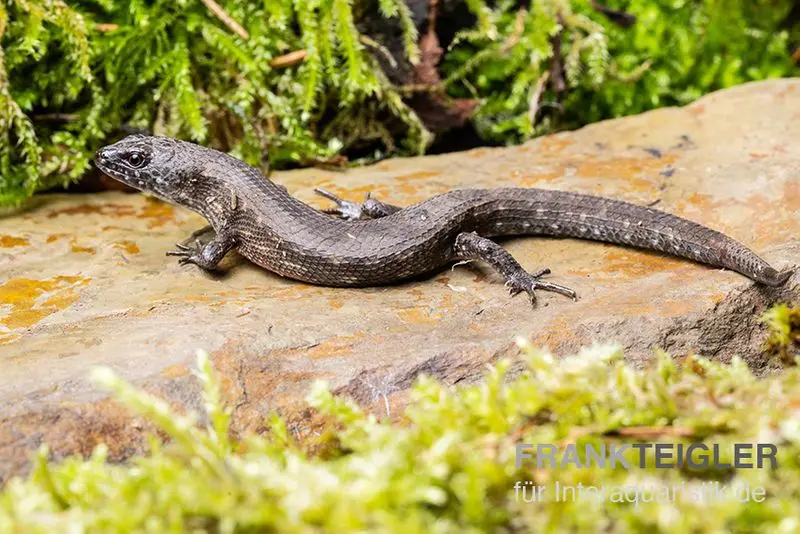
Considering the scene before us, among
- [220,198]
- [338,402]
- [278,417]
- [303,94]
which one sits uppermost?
[303,94]

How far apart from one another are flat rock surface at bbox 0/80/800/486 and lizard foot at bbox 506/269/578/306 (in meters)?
0.06

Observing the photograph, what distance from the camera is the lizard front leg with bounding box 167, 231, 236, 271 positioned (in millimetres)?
4648

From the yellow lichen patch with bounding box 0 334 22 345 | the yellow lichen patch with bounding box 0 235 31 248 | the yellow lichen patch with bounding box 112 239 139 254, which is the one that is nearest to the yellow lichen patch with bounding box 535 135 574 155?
the yellow lichen patch with bounding box 112 239 139 254

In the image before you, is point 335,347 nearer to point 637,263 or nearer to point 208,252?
point 208,252

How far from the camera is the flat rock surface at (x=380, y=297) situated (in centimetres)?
323

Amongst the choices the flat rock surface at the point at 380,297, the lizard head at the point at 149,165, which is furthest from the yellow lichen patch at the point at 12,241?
the lizard head at the point at 149,165

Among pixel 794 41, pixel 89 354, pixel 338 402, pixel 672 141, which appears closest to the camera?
A: pixel 338 402

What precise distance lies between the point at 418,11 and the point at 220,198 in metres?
2.94

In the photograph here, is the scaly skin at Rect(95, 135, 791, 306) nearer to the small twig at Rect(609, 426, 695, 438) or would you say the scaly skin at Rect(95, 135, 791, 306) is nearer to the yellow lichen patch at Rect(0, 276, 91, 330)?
the yellow lichen patch at Rect(0, 276, 91, 330)

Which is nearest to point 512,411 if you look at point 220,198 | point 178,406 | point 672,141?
point 178,406

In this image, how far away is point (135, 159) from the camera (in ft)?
16.4

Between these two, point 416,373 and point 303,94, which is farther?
point 303,94

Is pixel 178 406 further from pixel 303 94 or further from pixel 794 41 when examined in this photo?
pixel 794 41

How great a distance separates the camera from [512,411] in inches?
96.6
